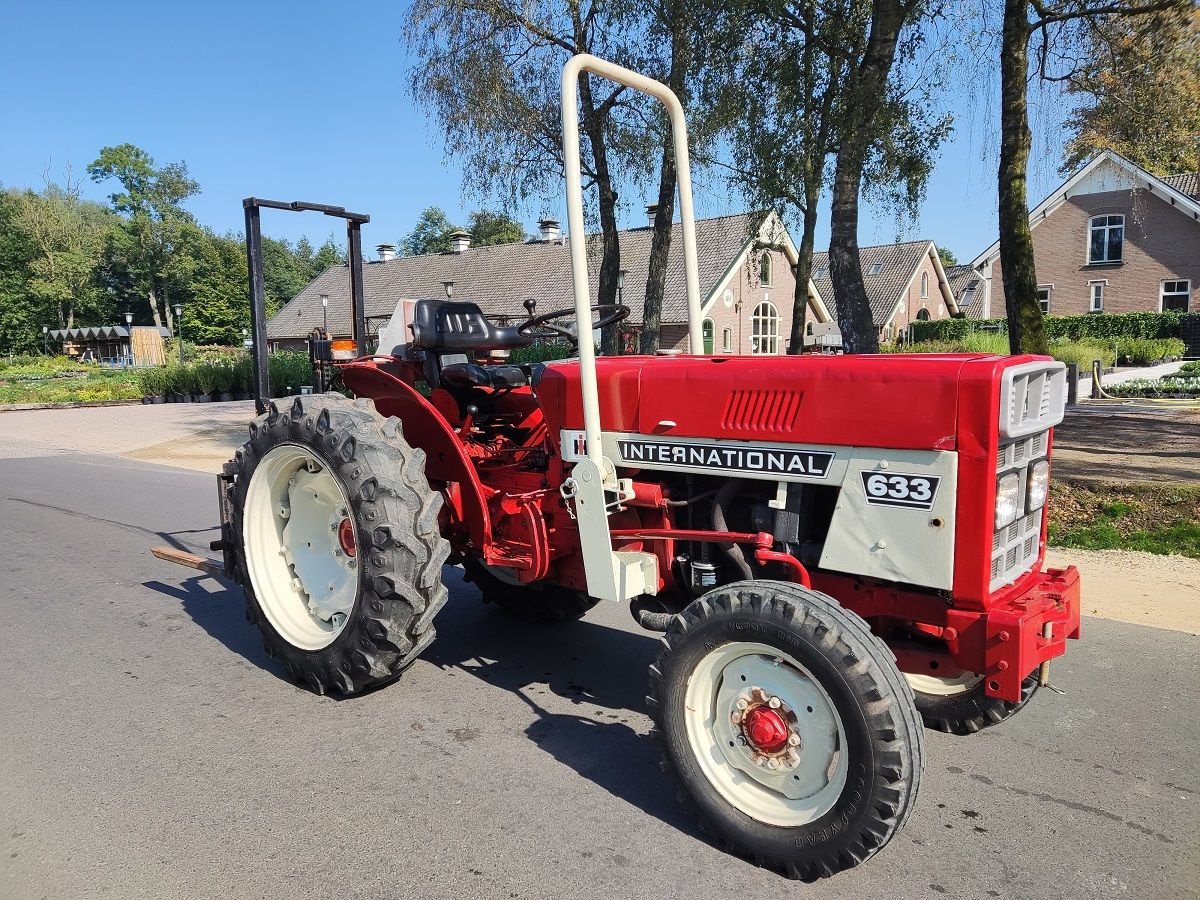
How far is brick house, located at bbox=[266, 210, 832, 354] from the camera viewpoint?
32.8m

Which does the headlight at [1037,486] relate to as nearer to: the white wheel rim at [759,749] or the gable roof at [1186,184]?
the white wheel rim at [759,749]

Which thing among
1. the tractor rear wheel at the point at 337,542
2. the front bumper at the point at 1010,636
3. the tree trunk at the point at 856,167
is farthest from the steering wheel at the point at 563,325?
the tree trunk at the point at 856,167

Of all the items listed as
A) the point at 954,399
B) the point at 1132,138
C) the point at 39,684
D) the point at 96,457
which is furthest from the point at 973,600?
the point at 96,457

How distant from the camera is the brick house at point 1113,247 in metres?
32.2

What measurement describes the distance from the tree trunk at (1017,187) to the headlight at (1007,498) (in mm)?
5542

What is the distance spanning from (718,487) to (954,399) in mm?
967

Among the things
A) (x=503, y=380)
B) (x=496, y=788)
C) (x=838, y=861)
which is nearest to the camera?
(x=838, y=861)

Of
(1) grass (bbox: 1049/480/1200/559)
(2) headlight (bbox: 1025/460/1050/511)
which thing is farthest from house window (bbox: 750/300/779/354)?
(2) headlight (bbox: 1025/460/1050/511)

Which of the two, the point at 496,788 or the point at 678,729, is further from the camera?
the point at 496,788

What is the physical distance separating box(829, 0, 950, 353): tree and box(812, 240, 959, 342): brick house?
103 ft

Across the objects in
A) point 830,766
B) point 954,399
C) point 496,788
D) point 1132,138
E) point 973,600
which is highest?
point 1132,138

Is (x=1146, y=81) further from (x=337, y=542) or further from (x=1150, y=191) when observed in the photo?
(x=1150, y=191)

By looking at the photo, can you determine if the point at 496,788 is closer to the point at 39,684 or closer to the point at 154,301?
the point at 39,684

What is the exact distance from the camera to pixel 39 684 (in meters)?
4.38
